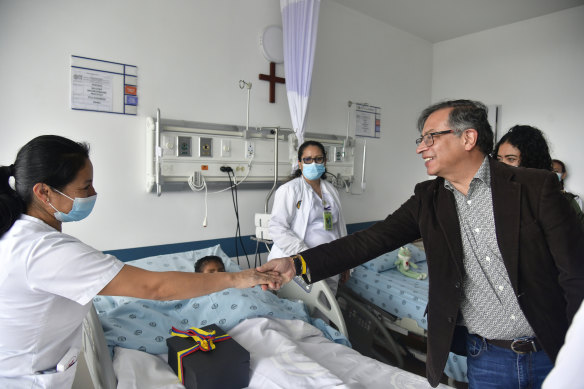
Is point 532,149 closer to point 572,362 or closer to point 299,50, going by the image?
point 572,362

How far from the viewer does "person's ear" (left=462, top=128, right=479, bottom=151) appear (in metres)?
1.40

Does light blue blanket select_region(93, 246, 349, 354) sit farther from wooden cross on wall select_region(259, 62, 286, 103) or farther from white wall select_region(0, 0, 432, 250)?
wooden cross on wall select_region(259, 62, 286, 103)

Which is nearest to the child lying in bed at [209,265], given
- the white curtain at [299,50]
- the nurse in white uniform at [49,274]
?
the nurse in white uniform at [49,274]

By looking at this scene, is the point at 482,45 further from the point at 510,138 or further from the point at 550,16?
the point at 510,138

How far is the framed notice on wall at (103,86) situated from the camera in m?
2.49

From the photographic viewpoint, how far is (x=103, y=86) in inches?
102

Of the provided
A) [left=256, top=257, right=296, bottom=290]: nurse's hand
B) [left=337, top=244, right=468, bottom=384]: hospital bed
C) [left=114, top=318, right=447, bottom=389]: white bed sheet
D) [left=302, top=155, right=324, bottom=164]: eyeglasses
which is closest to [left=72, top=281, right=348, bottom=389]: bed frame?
[left=114, top=318, right=447, bottom=389]: white bed sheet

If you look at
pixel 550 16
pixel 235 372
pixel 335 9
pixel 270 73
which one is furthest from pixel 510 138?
pixel 550 16

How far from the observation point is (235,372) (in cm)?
162

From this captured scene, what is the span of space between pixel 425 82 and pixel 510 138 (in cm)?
335

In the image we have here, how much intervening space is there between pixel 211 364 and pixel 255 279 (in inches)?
15.8

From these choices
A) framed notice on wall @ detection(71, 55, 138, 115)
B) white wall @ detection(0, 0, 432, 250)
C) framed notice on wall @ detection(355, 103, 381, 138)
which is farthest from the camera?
framed notice on wall @ detection(355, 103, 381, 138)

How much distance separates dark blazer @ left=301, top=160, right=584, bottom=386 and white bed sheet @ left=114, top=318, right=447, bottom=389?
1.33 feet

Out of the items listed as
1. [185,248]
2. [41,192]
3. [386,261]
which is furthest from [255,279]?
[386,261]
